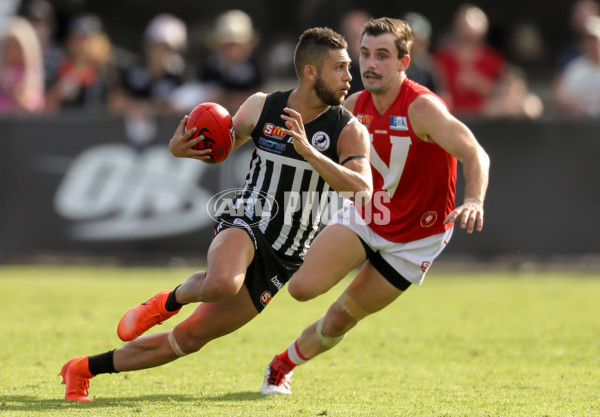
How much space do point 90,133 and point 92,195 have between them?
2.82ft

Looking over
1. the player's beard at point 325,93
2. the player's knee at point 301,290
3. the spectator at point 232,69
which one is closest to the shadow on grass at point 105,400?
the player's knee at point 301,290

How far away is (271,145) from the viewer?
6098mm

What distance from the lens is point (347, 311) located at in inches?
251

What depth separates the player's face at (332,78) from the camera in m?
6.01

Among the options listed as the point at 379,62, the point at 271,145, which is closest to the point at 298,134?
the point at 271,145

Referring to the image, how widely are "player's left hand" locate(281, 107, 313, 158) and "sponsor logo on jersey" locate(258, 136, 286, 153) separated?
16.1 inches

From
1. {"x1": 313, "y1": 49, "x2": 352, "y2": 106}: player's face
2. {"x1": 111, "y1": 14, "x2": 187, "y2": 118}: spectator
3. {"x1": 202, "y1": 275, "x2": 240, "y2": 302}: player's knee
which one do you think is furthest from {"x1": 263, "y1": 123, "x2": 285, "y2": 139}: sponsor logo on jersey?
{"x1": 111, "y1": 14, "x2": 187, "y2": 118}: spectator

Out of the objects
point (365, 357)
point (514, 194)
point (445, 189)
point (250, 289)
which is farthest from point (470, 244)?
point (250, 289)

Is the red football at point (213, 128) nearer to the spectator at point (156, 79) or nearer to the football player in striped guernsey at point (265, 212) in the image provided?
the football player in striped guernsey at point (265, 212)

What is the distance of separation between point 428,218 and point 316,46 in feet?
4.64

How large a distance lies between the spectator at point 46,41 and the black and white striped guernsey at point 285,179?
28.2 ft

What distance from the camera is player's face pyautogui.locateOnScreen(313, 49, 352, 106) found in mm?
6012

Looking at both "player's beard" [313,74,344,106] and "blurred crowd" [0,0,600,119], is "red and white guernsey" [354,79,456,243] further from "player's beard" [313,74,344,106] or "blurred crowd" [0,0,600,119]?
"blurred crowd" [0,0,600,119]

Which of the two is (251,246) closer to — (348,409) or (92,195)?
(348,409)
